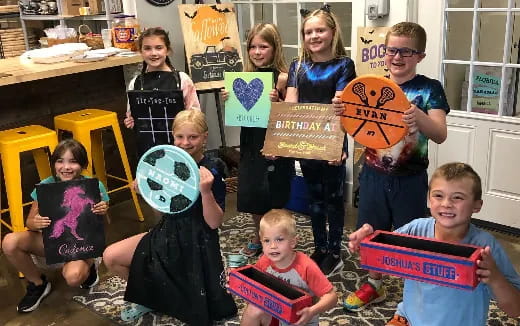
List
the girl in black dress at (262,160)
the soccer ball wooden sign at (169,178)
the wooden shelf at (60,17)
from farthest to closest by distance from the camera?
the wooden shelf at (60,17) < the girl in black dress at (262,160) < the soccer ball wooden sign at (169,178)

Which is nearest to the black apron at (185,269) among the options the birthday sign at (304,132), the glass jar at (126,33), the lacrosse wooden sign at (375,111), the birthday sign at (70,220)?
the birthday sign at (70,220)

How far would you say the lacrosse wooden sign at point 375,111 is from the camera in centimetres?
185

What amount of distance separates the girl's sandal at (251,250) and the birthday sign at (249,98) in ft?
2.27

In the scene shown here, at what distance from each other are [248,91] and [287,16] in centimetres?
126

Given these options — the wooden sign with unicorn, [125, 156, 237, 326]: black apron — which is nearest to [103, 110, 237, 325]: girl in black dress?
[125, 156, 237, 326]: black apron

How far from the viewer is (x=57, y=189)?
2.30m

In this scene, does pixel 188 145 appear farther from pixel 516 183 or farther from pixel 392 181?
pixel 516 183

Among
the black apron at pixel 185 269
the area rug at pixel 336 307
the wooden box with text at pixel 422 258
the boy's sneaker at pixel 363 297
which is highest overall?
the wooden box with text at pixel 422 258

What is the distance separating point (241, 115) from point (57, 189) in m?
0.94

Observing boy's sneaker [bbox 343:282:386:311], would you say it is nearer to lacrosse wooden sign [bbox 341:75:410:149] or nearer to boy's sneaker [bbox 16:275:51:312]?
lacrosse wooden sign [bbox 341:75:410:149]

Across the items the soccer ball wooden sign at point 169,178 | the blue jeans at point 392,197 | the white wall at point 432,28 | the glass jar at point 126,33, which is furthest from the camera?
the glass jar at point 126,33

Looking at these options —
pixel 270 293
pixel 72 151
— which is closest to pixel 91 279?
pixel 72 151

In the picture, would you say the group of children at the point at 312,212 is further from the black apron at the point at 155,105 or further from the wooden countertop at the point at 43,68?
the wooden countertop at the point at 43,68

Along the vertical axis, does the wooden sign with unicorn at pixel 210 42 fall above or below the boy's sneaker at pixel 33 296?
above
